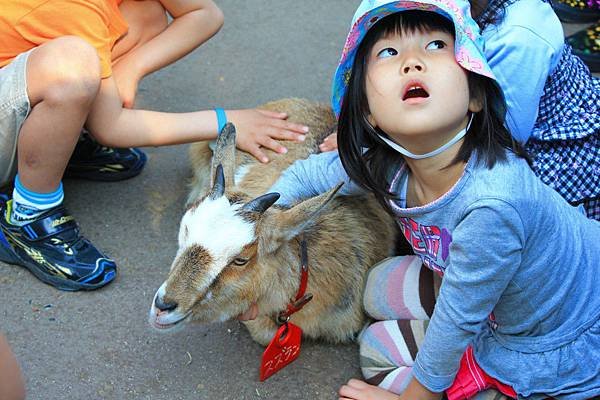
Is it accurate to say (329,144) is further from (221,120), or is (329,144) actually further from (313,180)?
(221,120)

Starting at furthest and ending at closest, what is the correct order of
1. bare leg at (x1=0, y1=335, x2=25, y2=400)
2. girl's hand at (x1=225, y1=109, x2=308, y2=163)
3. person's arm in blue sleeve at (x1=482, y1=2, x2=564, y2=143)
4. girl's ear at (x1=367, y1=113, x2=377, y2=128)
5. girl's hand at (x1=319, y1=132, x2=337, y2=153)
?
girl's hand at (x1=225, y1=109, x2=308, y2=163)
girl's hand at (x1=319, y1=132, x2=337, y2=153)
person's arm in blue sleeve at (x1=482, y1=2, x2=564, y2=143)
girl's ear at (x1=367, y1=113, x2=377, y2=128)
bare leg at (x1=0, y1=335, x2=25, y2=400)

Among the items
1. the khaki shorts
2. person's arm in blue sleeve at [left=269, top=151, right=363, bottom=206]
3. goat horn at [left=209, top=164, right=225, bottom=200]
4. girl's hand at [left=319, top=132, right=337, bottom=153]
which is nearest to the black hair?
person's arm in blue sleeve at [left=269, top=151, right=363, bottom=206]

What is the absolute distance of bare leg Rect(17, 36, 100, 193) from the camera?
3.11 m

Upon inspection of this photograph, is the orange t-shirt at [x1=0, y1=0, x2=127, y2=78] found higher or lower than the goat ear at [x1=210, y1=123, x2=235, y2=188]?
higher

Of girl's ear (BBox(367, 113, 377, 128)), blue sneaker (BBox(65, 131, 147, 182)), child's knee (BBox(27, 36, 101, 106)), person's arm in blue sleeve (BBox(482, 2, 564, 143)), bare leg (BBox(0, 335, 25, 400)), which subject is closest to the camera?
bare leg (BBox(0, 335, 25, 400))

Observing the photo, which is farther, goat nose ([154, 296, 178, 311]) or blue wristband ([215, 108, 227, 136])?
blue wristband ([215, 108, 227, 136])

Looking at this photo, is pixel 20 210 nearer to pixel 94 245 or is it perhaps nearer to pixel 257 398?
pixel 94 245

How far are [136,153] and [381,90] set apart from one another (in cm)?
187

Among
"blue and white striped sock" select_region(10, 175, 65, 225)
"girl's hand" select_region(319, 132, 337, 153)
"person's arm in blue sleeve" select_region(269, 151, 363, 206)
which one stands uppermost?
"person's arm in blue sleeve" select_region(269, 151, 363, 206)

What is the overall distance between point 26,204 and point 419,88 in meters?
1.79

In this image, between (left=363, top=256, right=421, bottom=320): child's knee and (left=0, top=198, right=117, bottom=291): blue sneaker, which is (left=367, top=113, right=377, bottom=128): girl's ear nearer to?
(left=363, top=256, right=421, bottom=320): child's knee

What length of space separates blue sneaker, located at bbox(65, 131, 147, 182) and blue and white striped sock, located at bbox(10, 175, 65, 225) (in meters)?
0.51

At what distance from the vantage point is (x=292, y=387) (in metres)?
2.96

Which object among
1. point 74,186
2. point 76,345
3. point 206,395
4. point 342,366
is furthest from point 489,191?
point 74,186
